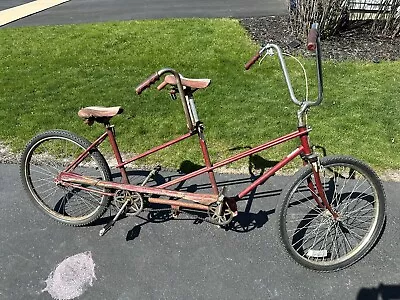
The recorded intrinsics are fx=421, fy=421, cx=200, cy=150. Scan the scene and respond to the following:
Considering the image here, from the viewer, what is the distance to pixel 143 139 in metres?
4.91

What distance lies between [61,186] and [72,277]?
78cm

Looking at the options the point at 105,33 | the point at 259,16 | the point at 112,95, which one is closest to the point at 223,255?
the point at 112,95

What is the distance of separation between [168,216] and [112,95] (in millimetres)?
2873

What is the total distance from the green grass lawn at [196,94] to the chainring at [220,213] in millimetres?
1309

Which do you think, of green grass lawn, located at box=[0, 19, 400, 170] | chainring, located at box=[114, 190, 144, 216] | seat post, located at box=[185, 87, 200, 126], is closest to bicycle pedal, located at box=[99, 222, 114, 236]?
chainring, located at box=[114, 190, 144, 216]

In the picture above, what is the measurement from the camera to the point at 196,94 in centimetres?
593

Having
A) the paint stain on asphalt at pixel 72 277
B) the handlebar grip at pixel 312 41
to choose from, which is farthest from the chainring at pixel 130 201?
the handlebar grip at pixel 312 41

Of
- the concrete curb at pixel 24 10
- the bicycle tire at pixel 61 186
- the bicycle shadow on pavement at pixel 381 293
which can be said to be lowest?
the bicycle shadow on pavement at pixel 381 293

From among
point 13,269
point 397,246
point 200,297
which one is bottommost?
point 397,246

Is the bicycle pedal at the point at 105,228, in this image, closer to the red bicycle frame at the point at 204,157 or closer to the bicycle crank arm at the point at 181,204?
the red bicycle frame at the point at 204,157

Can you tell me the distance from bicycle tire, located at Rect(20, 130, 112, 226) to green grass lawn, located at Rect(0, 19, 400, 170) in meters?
0.73

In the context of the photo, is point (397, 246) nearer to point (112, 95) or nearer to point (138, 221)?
point (138, 221)

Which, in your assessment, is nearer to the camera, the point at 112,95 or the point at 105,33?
the point at 112,95

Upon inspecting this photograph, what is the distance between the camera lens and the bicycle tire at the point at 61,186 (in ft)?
11.0
